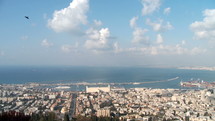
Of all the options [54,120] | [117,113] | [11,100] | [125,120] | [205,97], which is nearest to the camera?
[54,120]

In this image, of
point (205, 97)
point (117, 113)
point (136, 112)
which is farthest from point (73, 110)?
point (205, 97)

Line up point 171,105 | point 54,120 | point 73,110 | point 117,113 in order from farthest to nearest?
point 171,105, point 73,110, point 117,113, point 54,120

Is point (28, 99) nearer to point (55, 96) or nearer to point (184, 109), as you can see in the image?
point (55, 96)

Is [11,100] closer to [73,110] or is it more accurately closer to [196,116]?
[73,110]

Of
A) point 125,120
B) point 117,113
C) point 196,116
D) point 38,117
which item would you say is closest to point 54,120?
point 38,117

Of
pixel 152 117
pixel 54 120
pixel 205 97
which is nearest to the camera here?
pixel 54 120

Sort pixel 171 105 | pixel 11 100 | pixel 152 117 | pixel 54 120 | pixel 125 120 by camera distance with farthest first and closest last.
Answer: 1. pixel 11 100
2. pixel 171 105
3. pixel 152 117
4. pixel 125 120
5. pixel 54 120

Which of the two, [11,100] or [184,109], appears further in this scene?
[11,100]

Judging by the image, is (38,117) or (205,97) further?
(205,97)
